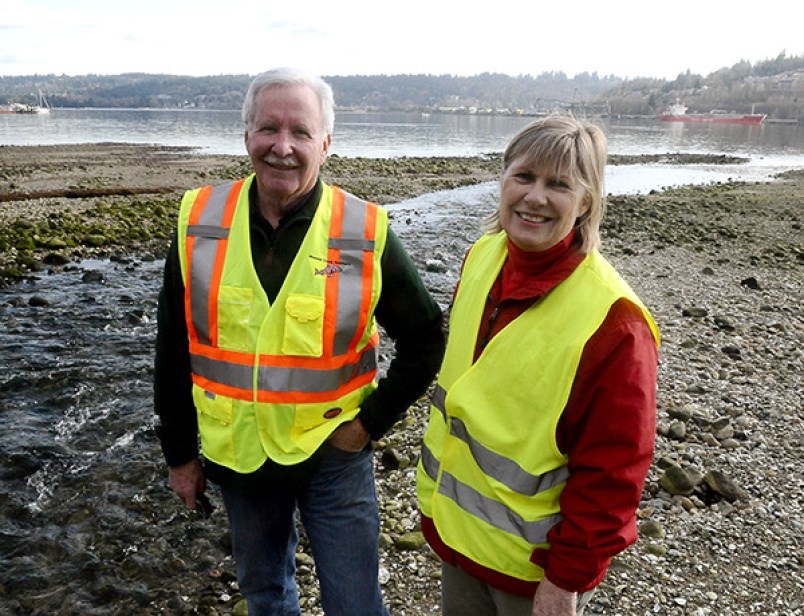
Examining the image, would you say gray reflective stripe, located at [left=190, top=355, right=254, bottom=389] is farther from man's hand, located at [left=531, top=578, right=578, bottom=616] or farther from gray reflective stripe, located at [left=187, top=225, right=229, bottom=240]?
man's hand, located at [left=531, top=578, right=578, bottom=616]

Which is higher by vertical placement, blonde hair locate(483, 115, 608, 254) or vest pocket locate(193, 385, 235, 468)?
blonde hair locate(483, 115, 608, 254)

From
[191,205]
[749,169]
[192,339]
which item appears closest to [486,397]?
[192,339]

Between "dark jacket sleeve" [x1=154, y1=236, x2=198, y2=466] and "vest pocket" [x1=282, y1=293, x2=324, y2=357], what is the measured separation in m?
0.58

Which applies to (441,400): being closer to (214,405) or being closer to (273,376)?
(273,376)

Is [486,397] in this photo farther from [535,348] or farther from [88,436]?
[88,436]

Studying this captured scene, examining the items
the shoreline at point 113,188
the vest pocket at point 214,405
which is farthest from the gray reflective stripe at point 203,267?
the shoreline at point 113,188

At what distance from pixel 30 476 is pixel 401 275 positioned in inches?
214

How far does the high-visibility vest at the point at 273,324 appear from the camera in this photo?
2.73 m

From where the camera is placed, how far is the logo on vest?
108 inches

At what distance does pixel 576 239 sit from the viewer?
247 cm

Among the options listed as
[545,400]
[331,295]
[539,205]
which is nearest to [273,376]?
[331,295]

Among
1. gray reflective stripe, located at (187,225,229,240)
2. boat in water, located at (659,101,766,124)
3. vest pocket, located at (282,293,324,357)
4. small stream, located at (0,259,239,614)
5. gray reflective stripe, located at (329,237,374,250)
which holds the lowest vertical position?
small stream, located at (0,259,239,614)

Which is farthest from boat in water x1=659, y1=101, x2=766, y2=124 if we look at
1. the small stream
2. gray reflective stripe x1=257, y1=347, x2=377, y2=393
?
gray reflective stripe x1=257, y1=347, x2=377, y2=393

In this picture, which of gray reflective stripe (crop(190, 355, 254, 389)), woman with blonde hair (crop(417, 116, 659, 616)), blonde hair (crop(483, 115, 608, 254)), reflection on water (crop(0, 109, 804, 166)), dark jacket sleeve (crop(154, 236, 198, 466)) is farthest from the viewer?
reflection on water (crop(0, 109, 804, 166))
